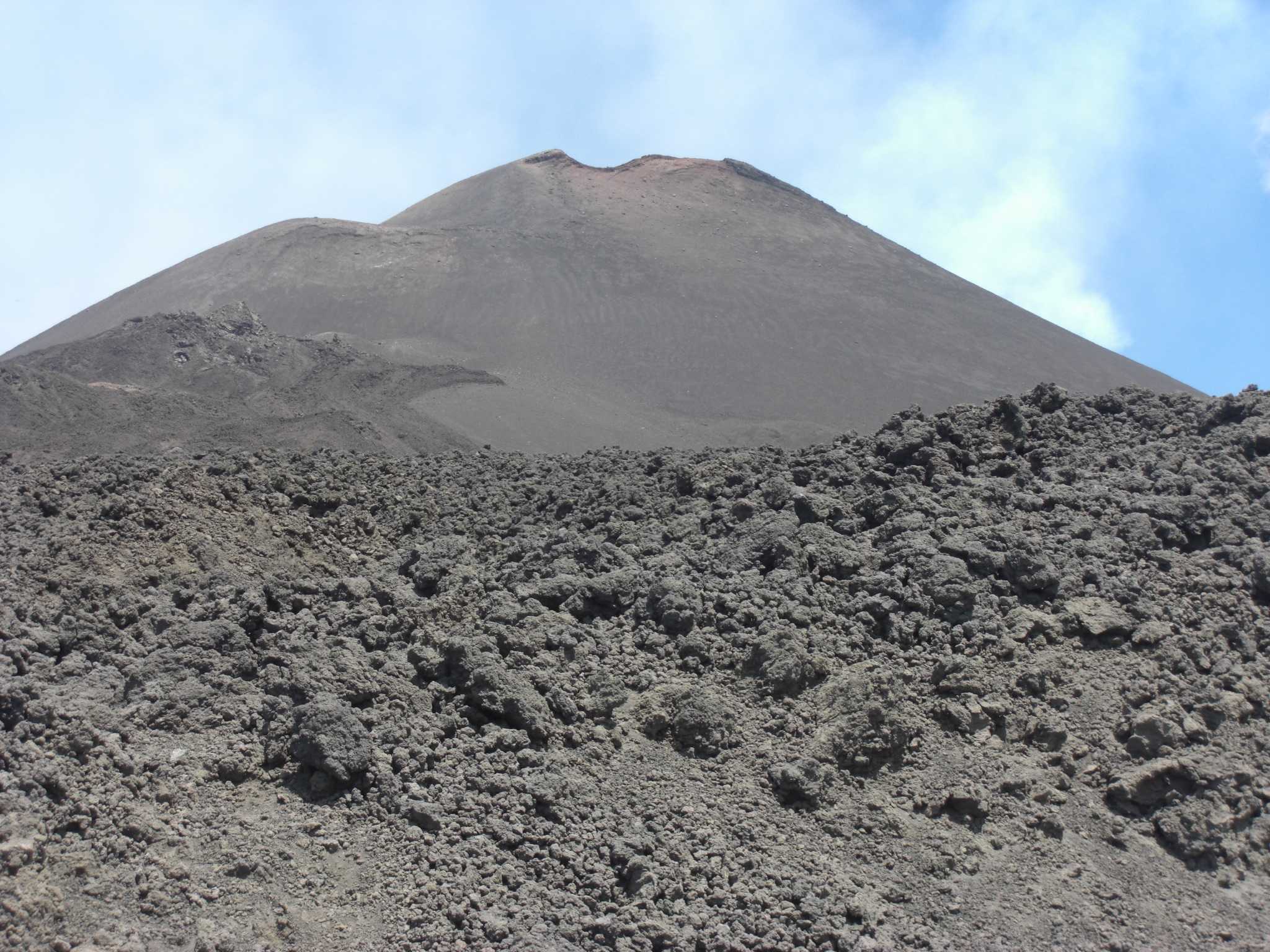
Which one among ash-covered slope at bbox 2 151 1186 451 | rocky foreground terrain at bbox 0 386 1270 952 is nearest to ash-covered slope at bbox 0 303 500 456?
ash-covered slope at bbox 2 151 1186 451

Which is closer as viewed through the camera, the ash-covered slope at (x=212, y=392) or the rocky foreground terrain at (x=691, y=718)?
the rocky foreground terrain at (x=691, y=718)

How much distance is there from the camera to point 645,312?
34.0m

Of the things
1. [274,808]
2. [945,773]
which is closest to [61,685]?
[274,808]

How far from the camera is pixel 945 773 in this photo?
6699 millimetres

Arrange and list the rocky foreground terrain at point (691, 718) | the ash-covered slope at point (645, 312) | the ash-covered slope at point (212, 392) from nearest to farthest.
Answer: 1. the rocky foreground terrain at point (691, 718)
2. the ash-covered slope at point (212, 392)
3. the ash-covered slope at point (645, 312)

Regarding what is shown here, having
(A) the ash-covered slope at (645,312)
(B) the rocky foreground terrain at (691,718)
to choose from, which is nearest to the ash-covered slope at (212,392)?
(A) the ash-covered slope at (645,312)

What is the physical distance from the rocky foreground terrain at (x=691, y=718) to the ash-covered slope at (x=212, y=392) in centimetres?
1054

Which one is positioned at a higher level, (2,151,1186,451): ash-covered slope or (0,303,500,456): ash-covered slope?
(2,151,1186,451): ash-covered slope

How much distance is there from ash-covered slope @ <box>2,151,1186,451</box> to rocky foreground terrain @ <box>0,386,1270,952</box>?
1415cm

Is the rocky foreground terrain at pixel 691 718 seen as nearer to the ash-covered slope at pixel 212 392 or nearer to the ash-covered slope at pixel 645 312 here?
the ash-covered slope at pixel 212 392

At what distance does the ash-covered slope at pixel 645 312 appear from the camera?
89.4 feet

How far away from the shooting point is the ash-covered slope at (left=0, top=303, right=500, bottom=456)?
20.5 meters

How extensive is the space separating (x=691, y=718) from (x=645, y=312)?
2777 centimetres

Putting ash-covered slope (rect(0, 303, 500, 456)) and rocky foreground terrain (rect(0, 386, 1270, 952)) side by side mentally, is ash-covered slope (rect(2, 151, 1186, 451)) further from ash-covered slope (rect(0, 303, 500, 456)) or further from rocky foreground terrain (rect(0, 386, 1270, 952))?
rocky foreground terrain (rect(0, 386, 1270, 952))
